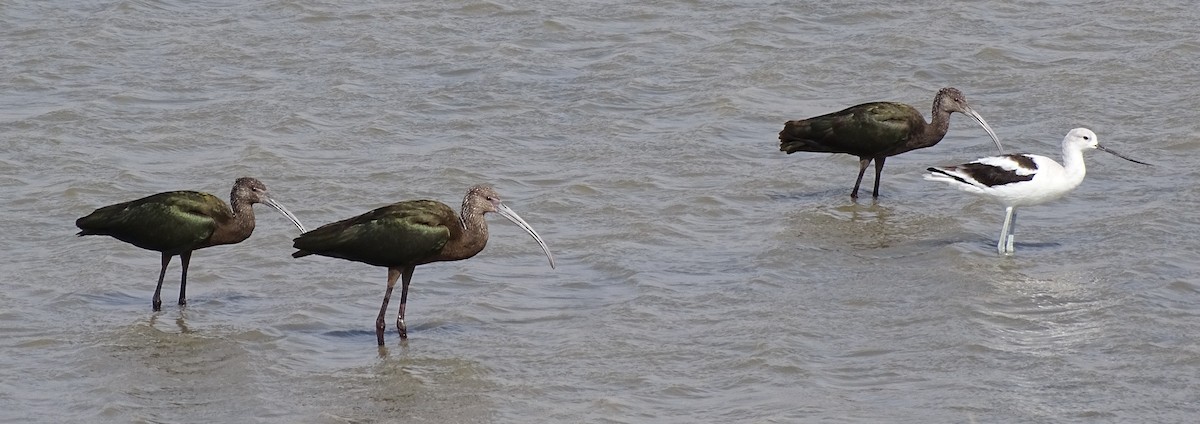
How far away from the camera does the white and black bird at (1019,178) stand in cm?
1329

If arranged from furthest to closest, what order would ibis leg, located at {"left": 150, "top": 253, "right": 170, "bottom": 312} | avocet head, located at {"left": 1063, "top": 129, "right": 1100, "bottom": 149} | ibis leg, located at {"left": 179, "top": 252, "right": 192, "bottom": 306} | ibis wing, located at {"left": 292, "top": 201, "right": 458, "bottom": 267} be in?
1. avocet head, located at {"left": 1063, "top": 129, "right": 1100, "bottom": 149}
2. ibis leg, located at {"left": 179, "top": 252, "right": 192, "bottom": 306}
3. ibis leg, located at {"left": 150, "top": 253, "right": 170, "bottom": 312}
4. ibis wing, located at {"left": 292, "top": 201, "right": 458, "bottom": 267}

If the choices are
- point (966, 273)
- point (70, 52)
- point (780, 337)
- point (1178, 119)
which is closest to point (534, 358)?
point (780, 337)

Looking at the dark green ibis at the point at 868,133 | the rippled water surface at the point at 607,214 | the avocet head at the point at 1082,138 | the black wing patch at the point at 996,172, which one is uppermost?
the avocet head at the point at 1082,138

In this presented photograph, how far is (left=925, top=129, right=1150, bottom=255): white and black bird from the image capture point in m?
13.3

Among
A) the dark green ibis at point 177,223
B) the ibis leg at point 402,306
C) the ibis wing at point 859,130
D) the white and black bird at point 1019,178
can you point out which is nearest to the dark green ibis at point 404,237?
the ibis leg at point 402,306

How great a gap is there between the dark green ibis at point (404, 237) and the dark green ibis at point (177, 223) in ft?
2.35

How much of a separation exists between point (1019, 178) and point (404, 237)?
4794 mm

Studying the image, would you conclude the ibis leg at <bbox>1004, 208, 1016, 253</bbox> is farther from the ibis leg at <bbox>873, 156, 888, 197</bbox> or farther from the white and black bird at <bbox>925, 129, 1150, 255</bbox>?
the ibis leg at <bbox>873, 156, 888, 197</bbox>

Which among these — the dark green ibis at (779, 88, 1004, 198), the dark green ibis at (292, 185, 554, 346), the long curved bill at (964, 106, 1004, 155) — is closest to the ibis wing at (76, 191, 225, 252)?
the dark green ibis at (292, 185, 554, 346)

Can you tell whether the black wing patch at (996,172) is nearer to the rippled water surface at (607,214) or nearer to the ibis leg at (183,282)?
the rippled water surface at (607,214)

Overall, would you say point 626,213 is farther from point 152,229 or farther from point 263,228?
point 152,229

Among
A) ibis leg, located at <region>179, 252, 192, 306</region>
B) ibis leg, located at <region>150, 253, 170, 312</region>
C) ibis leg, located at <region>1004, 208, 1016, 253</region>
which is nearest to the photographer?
ibis leg, located at <region>150, 253, 170, 312</region>

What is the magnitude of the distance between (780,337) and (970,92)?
7.66m

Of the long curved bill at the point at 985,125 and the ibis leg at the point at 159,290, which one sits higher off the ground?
the long curved bill at the point at 985,125
